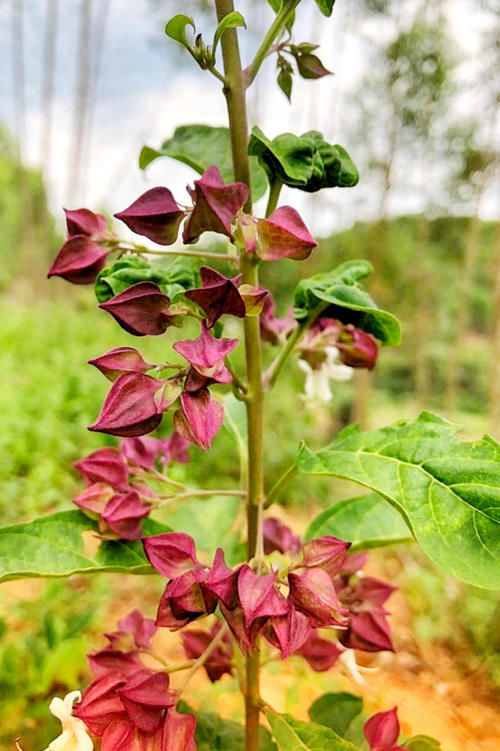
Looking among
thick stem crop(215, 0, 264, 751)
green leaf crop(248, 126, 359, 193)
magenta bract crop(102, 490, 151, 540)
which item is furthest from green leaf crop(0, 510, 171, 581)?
green leaf crop(248, 126, 359, 193)

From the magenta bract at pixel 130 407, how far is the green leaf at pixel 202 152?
0.24 m

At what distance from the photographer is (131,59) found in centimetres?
792

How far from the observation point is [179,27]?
17.8 inches

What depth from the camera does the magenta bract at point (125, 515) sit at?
0.53m

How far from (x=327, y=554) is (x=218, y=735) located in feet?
0.99

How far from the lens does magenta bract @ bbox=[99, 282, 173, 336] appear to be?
0.41 meters

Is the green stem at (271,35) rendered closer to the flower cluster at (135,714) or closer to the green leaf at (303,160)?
the green leaf at (303,160)

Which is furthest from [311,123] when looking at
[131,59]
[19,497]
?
[131,59]

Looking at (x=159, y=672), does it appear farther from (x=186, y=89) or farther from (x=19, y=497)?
(x=186, y=89)

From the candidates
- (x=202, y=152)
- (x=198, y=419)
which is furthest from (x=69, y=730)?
(x=202, y=152)

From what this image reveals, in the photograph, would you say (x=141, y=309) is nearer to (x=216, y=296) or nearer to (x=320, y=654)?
(x=216, y=296)

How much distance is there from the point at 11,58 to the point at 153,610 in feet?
26.2

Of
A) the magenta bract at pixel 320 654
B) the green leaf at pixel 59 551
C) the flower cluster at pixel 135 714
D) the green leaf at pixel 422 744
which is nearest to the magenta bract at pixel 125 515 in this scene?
the green leaf at pixel 59 551

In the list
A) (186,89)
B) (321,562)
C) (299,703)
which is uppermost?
(186,89)
